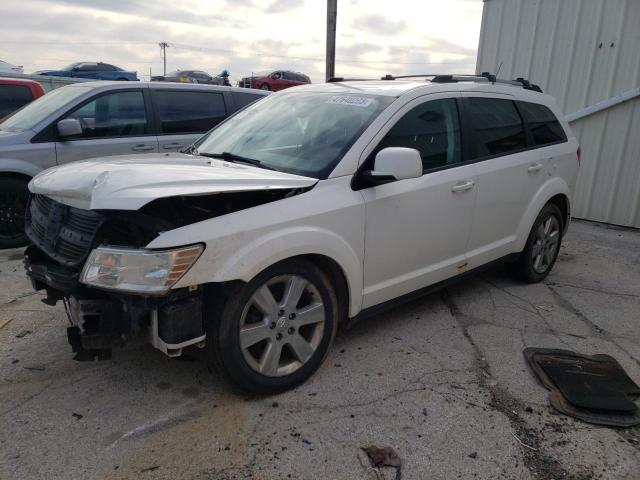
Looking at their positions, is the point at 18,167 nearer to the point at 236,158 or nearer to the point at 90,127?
the point at 90,127

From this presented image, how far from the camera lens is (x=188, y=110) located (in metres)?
6.53

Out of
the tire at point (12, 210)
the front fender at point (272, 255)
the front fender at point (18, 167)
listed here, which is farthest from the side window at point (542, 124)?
the tire at point (12, 210)

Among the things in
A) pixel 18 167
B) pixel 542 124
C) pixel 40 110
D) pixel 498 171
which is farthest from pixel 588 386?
pixel 40 110

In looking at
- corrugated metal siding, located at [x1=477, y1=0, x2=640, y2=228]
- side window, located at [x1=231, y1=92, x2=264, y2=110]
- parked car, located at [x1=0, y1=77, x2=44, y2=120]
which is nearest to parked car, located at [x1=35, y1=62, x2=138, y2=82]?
parked car, located at [x1=0, y1=77, x2=44, y2=120]

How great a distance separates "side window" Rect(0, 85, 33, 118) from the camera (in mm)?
7121

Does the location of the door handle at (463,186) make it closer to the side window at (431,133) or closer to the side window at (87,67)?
the side window at (431,133)

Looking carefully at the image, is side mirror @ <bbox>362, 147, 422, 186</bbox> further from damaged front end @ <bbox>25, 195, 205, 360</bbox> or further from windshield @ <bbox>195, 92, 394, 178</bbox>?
damaged front end @ <bbox>25, 195, 205, 360</bbox>

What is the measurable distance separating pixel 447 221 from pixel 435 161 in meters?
0.44

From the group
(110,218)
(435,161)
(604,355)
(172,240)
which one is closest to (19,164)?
(110,218)

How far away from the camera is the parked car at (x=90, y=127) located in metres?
5.53

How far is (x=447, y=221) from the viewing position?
12.3 ft

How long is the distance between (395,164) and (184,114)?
4250 mm

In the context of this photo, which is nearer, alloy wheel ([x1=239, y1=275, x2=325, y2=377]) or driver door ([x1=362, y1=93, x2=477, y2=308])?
alloy wheel ([x1=239, y1=275, x2=325, y2=377])

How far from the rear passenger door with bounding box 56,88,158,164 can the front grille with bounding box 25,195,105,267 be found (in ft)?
9.40
